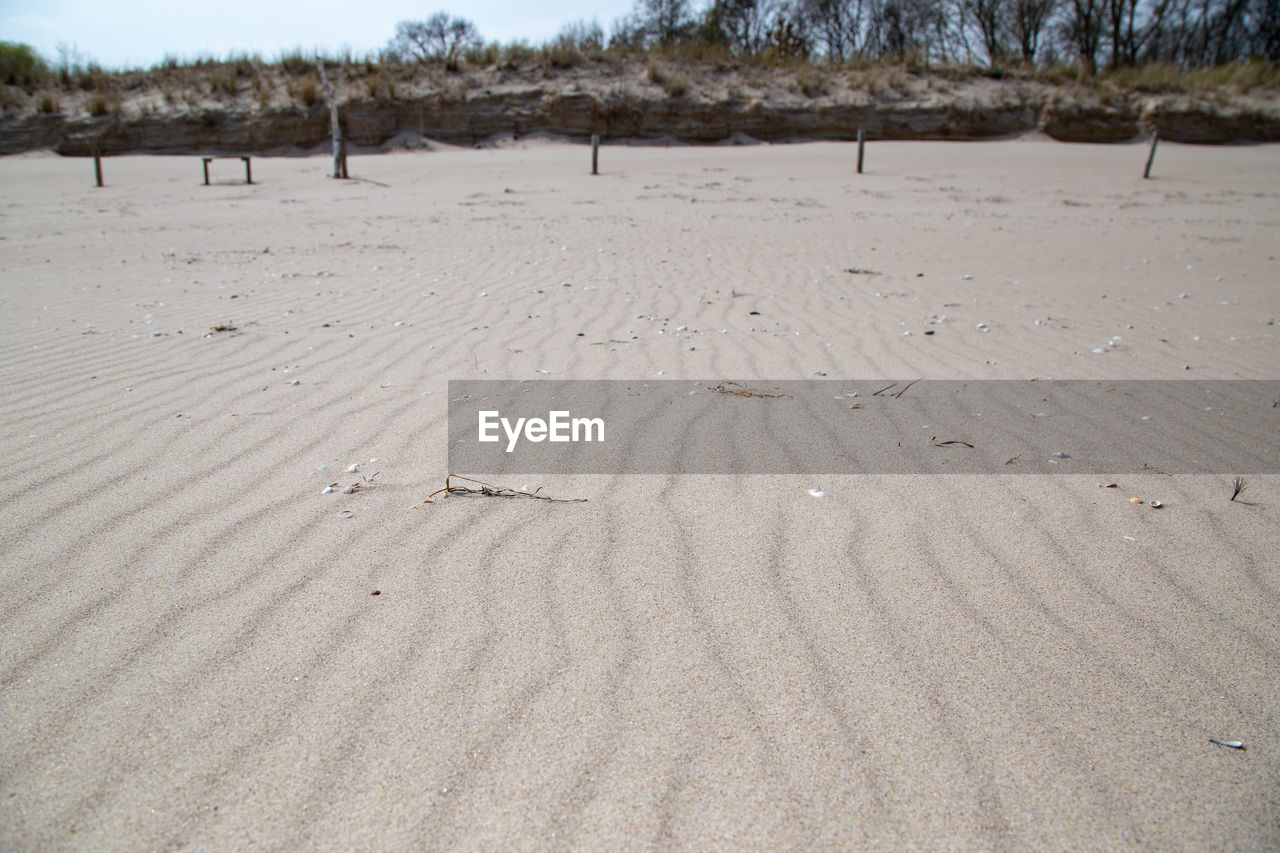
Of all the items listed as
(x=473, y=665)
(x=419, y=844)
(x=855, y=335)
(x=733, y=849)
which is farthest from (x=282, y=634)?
(x=855, y=335)

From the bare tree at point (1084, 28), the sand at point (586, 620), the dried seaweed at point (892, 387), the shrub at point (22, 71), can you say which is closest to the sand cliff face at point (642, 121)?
the shrub at point (22, 71)

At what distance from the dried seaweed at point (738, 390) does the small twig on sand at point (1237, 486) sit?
196 centimetres

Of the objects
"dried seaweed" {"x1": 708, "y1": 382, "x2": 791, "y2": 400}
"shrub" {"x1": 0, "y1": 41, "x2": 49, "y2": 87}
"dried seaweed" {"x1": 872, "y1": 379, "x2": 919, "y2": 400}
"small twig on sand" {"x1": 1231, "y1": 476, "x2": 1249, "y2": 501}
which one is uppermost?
"shrub" {"x1": 0, "y1": 41, "x2": 49, "y2": 87}

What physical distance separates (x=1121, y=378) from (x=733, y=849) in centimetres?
412

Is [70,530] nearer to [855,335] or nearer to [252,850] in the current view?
[252,850]

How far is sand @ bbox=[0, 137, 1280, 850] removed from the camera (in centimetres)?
170

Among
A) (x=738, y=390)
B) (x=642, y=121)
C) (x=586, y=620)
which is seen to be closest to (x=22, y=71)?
(x=642, y=121)

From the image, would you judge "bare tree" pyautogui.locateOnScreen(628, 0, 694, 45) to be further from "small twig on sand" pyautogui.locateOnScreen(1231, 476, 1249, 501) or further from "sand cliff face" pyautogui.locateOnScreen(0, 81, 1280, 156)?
"small twig on sand" pyautogui.locateOnScreen(1231, 476, 1249, 501)

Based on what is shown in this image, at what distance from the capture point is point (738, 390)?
4.29 meters

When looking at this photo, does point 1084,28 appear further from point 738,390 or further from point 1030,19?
point 738,390

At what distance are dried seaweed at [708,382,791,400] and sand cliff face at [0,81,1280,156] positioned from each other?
21.1 m

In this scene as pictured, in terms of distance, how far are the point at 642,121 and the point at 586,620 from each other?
78.2 feet

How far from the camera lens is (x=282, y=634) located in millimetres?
2234

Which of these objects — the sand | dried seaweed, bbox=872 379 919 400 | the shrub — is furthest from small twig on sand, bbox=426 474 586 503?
the shrub
